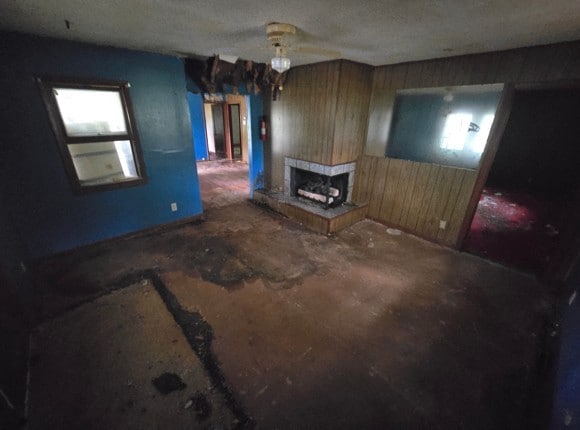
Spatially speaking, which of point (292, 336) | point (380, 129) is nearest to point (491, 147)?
point (380, 129)

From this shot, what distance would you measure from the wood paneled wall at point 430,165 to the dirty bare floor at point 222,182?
2.70 metres

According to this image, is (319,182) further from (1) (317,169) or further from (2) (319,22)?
(2) (319,22)

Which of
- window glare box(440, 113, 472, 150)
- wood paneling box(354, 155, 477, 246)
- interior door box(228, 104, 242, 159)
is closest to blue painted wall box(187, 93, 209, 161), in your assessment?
interior door box(228, 104, 242, 159)

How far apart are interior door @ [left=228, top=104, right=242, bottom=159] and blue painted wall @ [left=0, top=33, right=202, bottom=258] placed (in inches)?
198

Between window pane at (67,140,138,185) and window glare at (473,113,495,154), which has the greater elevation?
window glare at (473,113,495,154)

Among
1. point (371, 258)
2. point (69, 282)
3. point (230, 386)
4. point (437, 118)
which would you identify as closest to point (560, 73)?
point (437, 118)

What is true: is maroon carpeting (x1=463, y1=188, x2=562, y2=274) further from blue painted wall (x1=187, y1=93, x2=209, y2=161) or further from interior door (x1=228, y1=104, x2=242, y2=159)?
blue painted wall (x1=187, y1=93, x2=209, y2=161)

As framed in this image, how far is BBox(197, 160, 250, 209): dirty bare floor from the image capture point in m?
5.29

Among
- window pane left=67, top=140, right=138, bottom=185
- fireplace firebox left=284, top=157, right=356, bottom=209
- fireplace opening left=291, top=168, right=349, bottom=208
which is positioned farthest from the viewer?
fireplace opening left=291, top=168, right=349, bottom=208

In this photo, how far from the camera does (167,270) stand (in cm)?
294

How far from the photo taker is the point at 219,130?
887 cm

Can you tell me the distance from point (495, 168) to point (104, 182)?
8.42 m

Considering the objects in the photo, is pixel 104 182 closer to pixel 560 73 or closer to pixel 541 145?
pixel 560 73

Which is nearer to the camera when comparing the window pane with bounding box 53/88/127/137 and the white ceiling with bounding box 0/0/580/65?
the white ceiling with bounding box 0/0/580/65
